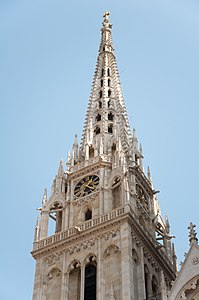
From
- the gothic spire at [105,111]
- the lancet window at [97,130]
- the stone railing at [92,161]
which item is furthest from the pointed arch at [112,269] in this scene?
the lancet window at [97,130]

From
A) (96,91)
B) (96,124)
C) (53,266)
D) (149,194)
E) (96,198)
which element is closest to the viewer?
(53,266)

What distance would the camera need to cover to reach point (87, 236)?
38.5 metres

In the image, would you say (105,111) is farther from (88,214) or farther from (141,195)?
(88,214)

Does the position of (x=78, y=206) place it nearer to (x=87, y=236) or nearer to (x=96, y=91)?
(x=87, y=236)

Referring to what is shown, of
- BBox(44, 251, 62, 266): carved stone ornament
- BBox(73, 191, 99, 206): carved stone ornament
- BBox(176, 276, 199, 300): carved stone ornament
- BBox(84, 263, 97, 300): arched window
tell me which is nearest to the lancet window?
BBox(73, 191, 99, 206): carved stone ornament

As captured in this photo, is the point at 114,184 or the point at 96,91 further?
the point at 96,91

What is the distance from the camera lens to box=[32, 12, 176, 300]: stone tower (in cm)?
3638

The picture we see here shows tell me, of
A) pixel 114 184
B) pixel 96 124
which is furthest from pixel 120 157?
pixel 96 124

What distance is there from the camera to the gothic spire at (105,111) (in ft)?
152

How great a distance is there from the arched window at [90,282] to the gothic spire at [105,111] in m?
9.10

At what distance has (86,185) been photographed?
4266 centimetres

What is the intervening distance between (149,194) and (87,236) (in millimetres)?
7798

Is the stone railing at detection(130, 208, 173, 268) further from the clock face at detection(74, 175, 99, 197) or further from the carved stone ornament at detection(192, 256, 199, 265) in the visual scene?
the carved stone ornament at detection(192, 256, 199, 265)

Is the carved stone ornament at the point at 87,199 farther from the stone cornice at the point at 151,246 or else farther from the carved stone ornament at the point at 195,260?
the carved stone ornament at the point at 195,260
